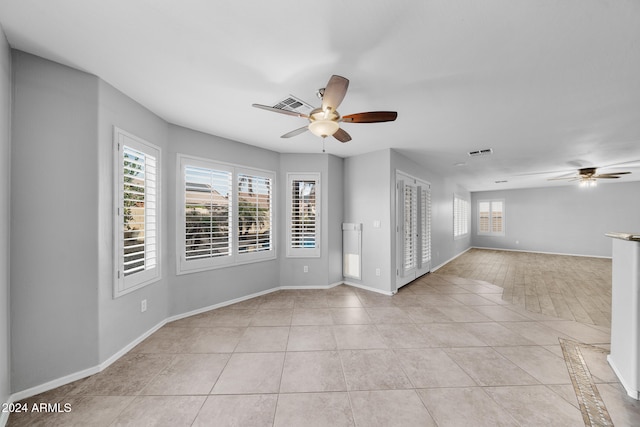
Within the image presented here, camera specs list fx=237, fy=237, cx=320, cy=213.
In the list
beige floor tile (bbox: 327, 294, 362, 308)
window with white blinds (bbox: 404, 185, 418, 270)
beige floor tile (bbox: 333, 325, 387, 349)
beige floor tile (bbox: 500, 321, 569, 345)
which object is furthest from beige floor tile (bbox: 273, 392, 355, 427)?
window with white blinds (bbox: 404, 185, 418, 270)

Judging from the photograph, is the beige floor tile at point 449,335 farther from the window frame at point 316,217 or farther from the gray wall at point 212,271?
the gray wall at point 212,271

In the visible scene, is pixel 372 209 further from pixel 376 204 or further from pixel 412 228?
pixel 412 228

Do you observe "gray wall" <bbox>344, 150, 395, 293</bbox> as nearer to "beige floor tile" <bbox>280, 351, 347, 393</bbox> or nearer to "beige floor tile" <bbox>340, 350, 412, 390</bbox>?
"beige floor tile" <bbox>340, 350, 412, 390</bbox>

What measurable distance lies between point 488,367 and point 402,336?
82cm

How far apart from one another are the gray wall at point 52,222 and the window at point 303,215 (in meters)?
2.71

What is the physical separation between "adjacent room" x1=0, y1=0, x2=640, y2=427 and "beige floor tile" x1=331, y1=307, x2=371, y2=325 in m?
0.04

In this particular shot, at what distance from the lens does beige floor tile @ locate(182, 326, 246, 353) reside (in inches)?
97.6

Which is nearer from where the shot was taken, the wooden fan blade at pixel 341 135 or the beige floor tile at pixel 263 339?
the wooden fan blade at pixel 341 135

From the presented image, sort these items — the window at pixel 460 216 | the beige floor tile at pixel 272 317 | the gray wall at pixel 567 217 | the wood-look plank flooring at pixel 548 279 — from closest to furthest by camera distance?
the beige floor tile at pixel 272 317
the wood-look plank flooring at pixel 548 279
the gray wall at pixel 567 217
the window at pixel 460 216

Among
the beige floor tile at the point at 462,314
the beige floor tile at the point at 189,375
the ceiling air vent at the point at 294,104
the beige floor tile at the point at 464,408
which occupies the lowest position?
the beige floor tile at the point at 462,314

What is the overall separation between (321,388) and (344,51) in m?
2.58

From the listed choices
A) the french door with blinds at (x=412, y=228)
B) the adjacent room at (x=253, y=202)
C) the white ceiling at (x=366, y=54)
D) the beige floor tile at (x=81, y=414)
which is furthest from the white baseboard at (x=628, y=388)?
the beige floor tile at (x=81, y=414)

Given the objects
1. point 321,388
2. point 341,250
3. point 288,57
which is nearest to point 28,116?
point 288,57

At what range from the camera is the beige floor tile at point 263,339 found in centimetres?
249
